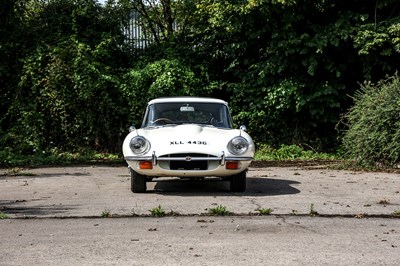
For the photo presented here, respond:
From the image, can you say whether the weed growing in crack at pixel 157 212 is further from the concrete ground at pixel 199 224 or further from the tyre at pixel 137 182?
the tyre at pixel 137 182

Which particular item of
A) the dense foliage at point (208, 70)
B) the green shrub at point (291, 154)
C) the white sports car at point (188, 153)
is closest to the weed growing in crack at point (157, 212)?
the white sports car at point (188, 153)

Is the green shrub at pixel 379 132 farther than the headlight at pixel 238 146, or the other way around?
the green shrub at pixel 379 132

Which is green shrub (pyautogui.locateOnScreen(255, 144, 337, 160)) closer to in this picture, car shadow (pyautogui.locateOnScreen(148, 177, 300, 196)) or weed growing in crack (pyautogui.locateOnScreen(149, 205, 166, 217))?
car shadow (pyautogui.locateOnScreen(148, 177, 300, 196))

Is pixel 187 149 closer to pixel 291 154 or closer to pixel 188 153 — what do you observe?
pixel 188 153

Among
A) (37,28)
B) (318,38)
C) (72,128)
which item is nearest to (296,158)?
(318,38)

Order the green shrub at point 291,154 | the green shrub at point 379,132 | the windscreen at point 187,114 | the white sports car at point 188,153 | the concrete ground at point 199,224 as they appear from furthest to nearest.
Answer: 1. the green shrub at point 291,154
2. the green shrub at point 379,132
3. the windscreen at point 187,114
4. the white sports car at point 188,153
5. the concrete ground at point 199,224

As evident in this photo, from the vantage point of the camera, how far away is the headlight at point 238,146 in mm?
10633

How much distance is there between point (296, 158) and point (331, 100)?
186cm

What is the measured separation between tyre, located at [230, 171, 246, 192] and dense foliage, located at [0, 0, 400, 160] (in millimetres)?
8844

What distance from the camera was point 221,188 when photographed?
39.0 ft

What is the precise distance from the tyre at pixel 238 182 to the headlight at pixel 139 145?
1424mm

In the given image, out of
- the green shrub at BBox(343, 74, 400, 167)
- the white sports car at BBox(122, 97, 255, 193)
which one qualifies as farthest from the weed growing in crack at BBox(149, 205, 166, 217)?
the green shrub at BBox(343, 74, 400, 167)

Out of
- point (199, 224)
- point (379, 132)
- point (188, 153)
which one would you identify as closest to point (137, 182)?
point (188, 153)

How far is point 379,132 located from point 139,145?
6.75 meters
